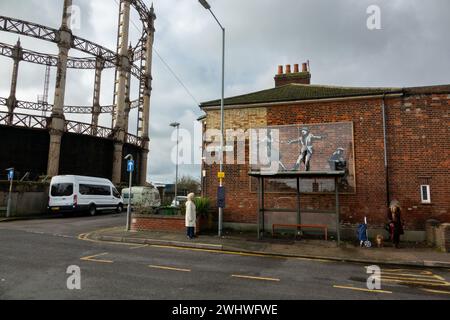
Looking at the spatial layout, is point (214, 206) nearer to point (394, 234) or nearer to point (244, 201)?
point (244, 201)

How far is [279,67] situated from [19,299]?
17.8 m

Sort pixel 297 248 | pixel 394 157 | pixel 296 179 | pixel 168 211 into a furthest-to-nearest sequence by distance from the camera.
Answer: pixel 168 211
pixel 296 179
pixel 394 157
pixel 297 248

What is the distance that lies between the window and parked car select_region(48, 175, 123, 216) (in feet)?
64.9

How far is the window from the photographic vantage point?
37.8 feet

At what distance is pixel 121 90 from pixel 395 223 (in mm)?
29008

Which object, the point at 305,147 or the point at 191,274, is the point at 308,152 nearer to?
the point at 305,147

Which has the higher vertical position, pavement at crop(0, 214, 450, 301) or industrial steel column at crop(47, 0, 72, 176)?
industrial steel column at crop(47, 0, 72, 176)

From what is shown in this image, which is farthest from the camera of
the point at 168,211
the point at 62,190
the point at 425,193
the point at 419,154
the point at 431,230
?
the point at 62,190

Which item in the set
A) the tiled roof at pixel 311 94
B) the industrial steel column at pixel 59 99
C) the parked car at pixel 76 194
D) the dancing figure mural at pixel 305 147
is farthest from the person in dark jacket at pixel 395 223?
the industrial steel column at pixel 59 99

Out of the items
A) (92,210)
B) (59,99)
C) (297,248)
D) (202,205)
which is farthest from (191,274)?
(59,99)

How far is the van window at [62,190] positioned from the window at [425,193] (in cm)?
1998

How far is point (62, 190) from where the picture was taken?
20.1 metres

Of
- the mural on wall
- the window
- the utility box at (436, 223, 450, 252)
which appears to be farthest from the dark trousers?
the window

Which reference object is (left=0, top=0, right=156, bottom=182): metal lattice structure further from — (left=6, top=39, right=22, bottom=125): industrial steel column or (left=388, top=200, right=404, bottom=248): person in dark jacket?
(left=388, top=200, right=404, bottom=248): person in dark jacket
